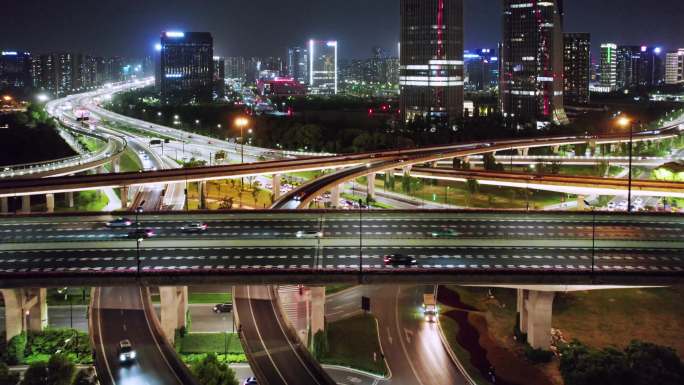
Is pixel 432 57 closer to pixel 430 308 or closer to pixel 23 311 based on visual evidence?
pixel 430 308

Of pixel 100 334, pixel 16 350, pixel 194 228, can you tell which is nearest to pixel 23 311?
pixel 16 350

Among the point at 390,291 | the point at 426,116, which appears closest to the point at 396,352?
the point at 390,291

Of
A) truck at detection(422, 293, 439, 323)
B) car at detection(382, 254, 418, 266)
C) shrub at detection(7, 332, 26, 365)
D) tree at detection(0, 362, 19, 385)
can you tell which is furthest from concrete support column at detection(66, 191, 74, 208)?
car at detection(382, 254, 418, 266)

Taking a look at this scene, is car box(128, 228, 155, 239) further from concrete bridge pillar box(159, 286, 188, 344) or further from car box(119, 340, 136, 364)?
car box(119, 340, 136, 364)

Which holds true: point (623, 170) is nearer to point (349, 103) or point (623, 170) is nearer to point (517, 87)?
point (517, 87)

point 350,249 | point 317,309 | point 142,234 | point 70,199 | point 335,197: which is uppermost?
point 142,234

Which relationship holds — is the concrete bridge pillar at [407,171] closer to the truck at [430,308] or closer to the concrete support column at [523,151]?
the concrete support column at [523,151]

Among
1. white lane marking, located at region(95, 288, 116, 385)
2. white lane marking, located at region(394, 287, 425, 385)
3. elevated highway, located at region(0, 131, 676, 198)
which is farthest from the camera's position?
elevated highway, located at region(0, 131, 676, 198)
